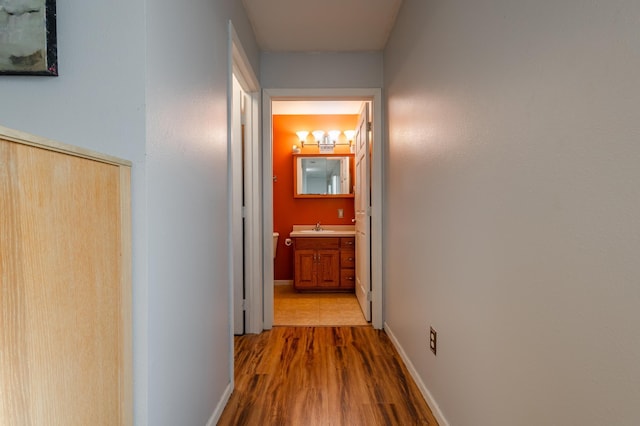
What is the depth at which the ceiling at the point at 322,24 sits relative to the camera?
219 centimetres

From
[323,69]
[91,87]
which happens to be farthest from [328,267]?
[91,87]

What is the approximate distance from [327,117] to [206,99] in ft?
10.6

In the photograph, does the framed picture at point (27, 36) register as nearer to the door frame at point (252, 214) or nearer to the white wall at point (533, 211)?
the white wall at point (533, 211)

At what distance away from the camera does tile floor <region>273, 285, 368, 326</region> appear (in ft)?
9.93

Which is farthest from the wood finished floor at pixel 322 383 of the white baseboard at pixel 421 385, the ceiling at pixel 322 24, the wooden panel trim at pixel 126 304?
the ceiling at pixel 322 24

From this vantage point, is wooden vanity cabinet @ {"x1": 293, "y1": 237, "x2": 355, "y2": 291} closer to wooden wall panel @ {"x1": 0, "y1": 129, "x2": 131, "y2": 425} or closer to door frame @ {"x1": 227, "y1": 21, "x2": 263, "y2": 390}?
door frame @ {"x1": 227, "y1": 21, "x2": 263, "y2": 390}

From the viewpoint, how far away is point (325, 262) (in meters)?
4.04

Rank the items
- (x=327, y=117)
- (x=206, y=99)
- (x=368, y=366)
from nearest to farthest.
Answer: (x=206, y=99) → (x=368, y=366) → (x=327, y=117)

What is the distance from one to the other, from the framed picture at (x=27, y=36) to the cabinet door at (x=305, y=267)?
3311 mm

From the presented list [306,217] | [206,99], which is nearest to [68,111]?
[206,99]

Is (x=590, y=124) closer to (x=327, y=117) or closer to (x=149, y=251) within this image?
(x=149, y=251)

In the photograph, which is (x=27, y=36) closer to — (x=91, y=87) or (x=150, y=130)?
(x=91, y=87)

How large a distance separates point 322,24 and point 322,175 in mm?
2235

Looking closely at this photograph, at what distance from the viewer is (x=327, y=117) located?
450cm
